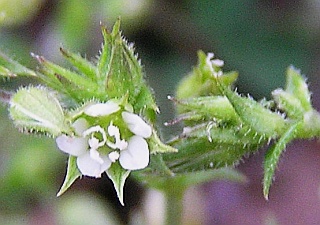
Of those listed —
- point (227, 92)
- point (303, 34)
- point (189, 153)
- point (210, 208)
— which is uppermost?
point (303, 34)

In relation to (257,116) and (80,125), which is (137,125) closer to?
(80,125)

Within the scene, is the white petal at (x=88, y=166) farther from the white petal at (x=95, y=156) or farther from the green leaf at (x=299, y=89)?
the green leaf at (x=299, y=89)

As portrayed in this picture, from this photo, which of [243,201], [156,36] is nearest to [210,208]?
[243,201]

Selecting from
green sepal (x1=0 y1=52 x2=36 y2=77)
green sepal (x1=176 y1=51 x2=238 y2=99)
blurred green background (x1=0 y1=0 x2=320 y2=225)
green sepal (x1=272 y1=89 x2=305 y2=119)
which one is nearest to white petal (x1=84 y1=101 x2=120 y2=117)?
green sepal (x1=0 y1=52 x2=36 y2=77)

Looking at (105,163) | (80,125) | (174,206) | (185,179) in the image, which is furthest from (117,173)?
(174,206)

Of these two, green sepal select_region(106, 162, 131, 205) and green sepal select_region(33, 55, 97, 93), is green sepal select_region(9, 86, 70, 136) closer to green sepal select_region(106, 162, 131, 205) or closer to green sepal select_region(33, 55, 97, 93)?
green sepal select_region(33, 55, 97, 93)

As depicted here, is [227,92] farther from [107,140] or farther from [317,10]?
[317,10]
